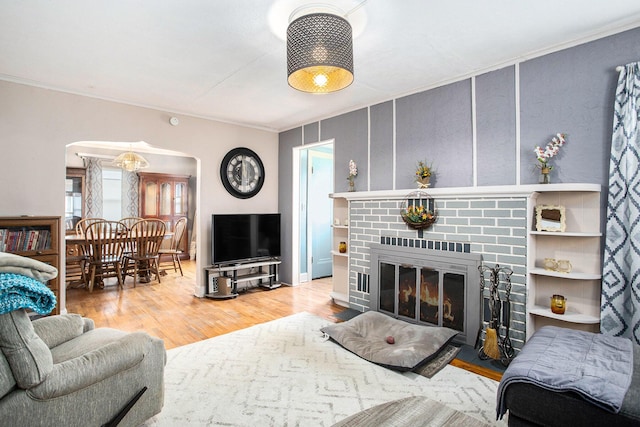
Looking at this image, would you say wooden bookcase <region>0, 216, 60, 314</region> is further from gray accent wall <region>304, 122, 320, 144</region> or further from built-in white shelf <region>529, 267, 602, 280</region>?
built-in white shelf <region>529, 267, 602, 280</region>

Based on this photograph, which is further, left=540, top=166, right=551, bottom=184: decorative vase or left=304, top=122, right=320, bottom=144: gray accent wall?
left=304, top=122, right=320, bottom=144: gray accent wall

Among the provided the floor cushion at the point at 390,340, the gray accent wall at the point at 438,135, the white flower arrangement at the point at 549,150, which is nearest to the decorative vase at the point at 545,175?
the white flower arrangement at the point at 549,150

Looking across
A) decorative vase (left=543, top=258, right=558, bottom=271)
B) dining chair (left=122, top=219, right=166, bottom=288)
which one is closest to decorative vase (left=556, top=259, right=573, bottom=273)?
decorative vase (left=543, top=258, right=558, bottom=271)

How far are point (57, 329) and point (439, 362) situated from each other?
260 centimetres

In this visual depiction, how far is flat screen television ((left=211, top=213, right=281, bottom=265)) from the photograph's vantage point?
462 centimetres

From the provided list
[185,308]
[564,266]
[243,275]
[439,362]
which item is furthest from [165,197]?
[564,266]

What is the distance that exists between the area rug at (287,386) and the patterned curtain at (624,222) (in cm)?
99

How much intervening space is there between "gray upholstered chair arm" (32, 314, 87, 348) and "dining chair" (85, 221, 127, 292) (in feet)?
10.8

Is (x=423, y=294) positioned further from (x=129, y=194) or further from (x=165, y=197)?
(x=129, y=194)

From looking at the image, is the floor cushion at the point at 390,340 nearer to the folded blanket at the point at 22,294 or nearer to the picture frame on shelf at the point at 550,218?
the picture frame on shelf at the point at 550,218

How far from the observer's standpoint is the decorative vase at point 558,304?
2.57 m

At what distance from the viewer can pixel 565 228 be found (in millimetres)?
2645

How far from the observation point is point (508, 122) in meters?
2.95

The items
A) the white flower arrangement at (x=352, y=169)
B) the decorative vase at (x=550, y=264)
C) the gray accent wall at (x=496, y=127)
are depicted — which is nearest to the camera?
the decorative vase at (x=550, y=264)
